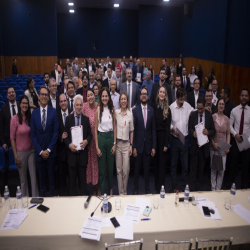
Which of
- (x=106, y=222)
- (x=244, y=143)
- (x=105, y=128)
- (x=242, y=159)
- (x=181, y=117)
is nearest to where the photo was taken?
(x=106, y=222)

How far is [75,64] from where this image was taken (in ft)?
38.3

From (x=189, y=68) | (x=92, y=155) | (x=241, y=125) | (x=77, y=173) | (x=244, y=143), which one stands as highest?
(x=189, y=68)

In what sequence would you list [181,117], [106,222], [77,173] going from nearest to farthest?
[106,222]
[77,173]
[181,117]

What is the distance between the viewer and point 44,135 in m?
3.96

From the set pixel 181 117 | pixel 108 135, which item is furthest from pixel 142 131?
pixel 181 117

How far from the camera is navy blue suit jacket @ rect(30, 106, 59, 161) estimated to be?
3898 millimetres

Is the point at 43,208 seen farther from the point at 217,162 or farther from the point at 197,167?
the point at 217,162

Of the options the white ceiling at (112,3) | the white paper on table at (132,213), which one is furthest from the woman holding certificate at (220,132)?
the white ceiling at (112,3)

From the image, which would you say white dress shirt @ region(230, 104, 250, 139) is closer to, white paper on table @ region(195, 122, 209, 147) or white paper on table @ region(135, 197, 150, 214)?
white paper on table @ region(195, 122, 209, 147)

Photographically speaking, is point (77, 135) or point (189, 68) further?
point (189, 68)

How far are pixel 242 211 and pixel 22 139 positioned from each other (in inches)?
127

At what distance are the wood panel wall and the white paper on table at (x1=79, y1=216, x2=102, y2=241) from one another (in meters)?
7.87

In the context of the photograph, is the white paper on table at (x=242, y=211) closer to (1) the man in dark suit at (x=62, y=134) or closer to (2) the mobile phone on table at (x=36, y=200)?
(2) the mobile phone on table at (x=36, y=200)

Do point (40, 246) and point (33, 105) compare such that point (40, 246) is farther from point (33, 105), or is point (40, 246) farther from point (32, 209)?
point (33, 105)
